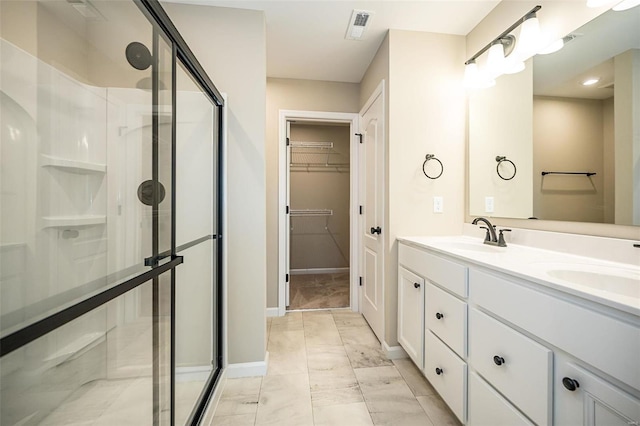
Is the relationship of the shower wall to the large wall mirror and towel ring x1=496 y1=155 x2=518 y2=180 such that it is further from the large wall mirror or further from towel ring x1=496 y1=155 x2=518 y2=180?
towel ring x1=496 y1=155 x2=518 y2=180

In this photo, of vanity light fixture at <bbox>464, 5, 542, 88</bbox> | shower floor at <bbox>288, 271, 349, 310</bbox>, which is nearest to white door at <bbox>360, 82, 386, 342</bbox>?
shower floor at <bbox>288, 271, 349, 310</bbox>

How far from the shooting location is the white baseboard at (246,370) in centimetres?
169

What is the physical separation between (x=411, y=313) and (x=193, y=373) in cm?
138

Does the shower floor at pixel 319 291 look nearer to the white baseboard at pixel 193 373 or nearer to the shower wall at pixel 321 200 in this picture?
the shower wall at pixel 321 200

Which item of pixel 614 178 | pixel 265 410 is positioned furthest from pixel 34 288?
pixel 614 178

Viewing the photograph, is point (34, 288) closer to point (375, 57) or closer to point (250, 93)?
point (250, 93)

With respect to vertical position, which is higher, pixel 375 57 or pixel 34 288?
pixel 375 57

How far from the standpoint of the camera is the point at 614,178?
110 centimetres

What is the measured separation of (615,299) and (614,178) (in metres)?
0.84

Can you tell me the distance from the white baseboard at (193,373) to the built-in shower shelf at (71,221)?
79cm

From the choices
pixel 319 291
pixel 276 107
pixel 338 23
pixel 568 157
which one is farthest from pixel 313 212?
pixel 568 157

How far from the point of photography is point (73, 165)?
0.83 m

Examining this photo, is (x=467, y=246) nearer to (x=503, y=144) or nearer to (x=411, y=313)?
(x=411, y=313)

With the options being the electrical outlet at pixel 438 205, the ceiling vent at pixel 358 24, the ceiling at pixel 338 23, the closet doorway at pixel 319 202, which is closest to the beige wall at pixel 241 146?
the ceiling at pixel 338 23
